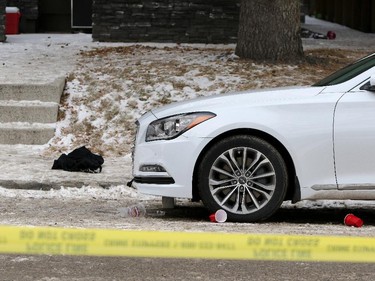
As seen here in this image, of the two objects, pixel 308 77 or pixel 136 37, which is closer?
pixel 308 77

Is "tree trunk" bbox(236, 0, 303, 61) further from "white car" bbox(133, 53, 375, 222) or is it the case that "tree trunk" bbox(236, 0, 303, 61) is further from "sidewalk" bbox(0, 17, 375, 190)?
"white car" bbox(133, 53, 375, 222)

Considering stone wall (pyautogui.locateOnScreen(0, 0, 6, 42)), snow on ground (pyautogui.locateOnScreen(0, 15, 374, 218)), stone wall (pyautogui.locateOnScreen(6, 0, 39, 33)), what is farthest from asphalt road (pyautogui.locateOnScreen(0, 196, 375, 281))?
stone wall (pyautogui.locateOnScreen(6, 0, 39, 33))

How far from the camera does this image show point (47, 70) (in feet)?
55.2

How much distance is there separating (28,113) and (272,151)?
630 cm

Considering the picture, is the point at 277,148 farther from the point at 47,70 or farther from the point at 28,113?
the point at 47,70

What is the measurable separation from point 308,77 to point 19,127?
13.9ft

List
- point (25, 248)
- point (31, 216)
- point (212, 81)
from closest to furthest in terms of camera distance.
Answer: point (25, 248) < point (31, 216) < point (212, 81)

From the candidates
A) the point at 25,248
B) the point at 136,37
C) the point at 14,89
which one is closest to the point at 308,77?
the point at 14,89

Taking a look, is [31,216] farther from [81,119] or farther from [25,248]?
[81,119]

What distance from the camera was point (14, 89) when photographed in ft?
50.0

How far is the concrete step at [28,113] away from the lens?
14703 mm

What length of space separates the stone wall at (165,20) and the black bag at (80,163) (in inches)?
327

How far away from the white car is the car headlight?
0.01 metres

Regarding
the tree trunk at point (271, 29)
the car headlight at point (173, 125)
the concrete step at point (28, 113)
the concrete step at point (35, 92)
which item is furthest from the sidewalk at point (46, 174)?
the tree trunk at point (271, 29)
